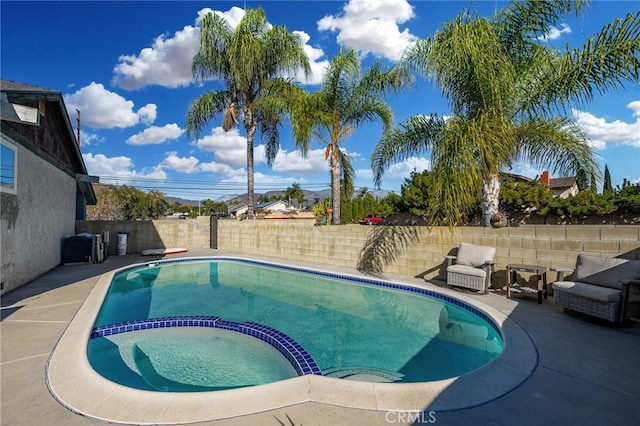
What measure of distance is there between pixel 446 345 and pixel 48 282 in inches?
359

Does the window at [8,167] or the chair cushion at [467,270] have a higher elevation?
the window at [8,167]

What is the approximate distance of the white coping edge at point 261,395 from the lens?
253cm

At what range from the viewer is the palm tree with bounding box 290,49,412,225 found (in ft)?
37.0

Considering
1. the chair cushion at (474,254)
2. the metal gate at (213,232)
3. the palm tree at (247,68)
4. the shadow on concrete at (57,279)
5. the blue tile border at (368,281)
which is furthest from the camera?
the metal gate at (213,232)

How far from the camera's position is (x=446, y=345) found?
4.81 metres

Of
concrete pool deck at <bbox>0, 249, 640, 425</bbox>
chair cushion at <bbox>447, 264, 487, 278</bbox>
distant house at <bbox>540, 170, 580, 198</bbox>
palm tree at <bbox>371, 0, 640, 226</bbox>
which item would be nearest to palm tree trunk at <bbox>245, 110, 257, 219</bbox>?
palm tree at <bbox>371, 0, 640, 226</bbox>

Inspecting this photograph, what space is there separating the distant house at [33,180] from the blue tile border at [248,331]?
3.46 meters

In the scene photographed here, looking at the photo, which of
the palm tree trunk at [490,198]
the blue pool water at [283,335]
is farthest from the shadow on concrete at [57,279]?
the palm tree trunk at [490,198]

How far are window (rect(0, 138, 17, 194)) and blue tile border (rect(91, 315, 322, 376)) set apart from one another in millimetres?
4217

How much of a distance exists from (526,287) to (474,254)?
115 centimetres

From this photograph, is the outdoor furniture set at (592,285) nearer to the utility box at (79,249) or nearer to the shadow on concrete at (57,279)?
the shadow on concrete at (57,279)

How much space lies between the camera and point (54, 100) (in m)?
8.91

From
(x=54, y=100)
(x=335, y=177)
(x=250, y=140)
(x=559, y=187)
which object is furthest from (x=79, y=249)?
(x=559, y=187)

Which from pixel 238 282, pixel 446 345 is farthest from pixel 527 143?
pixel 238 282
